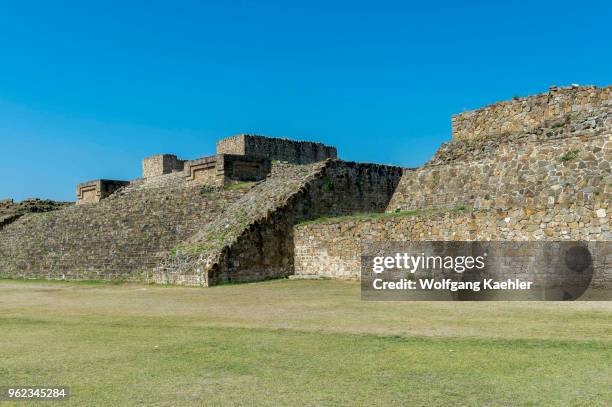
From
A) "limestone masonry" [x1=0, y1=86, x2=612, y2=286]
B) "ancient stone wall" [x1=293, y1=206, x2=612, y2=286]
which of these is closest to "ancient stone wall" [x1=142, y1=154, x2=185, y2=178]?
"limestone masonry" [x1=0, y1=86, x2=612, y2=286]

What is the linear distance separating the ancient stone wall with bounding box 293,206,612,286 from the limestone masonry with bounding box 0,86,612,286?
0.09 ft

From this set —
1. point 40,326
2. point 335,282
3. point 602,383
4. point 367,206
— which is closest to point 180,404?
point 602,383

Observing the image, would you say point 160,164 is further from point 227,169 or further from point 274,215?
point 274,215

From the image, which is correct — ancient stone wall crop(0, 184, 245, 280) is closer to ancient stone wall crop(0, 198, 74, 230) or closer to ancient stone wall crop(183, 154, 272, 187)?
ancient stone wall crop(183, 154, 272, 187)

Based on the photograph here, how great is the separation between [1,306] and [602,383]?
1129 centimetres

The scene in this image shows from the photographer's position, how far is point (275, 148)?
29.6m

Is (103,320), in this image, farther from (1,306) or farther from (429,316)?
(429,316)

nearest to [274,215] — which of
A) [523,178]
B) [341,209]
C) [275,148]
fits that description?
[341,209]

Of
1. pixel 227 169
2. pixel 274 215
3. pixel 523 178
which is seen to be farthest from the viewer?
pixel 227 169

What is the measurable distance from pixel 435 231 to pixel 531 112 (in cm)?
440

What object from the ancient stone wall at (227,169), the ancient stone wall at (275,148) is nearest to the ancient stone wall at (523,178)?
the ancient stone wall at (227,169)

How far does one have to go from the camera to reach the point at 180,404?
461 cm

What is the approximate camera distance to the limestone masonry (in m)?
12.6

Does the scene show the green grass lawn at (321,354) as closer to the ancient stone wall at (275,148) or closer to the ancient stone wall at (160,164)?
the ancient stone wall at (275,148)
